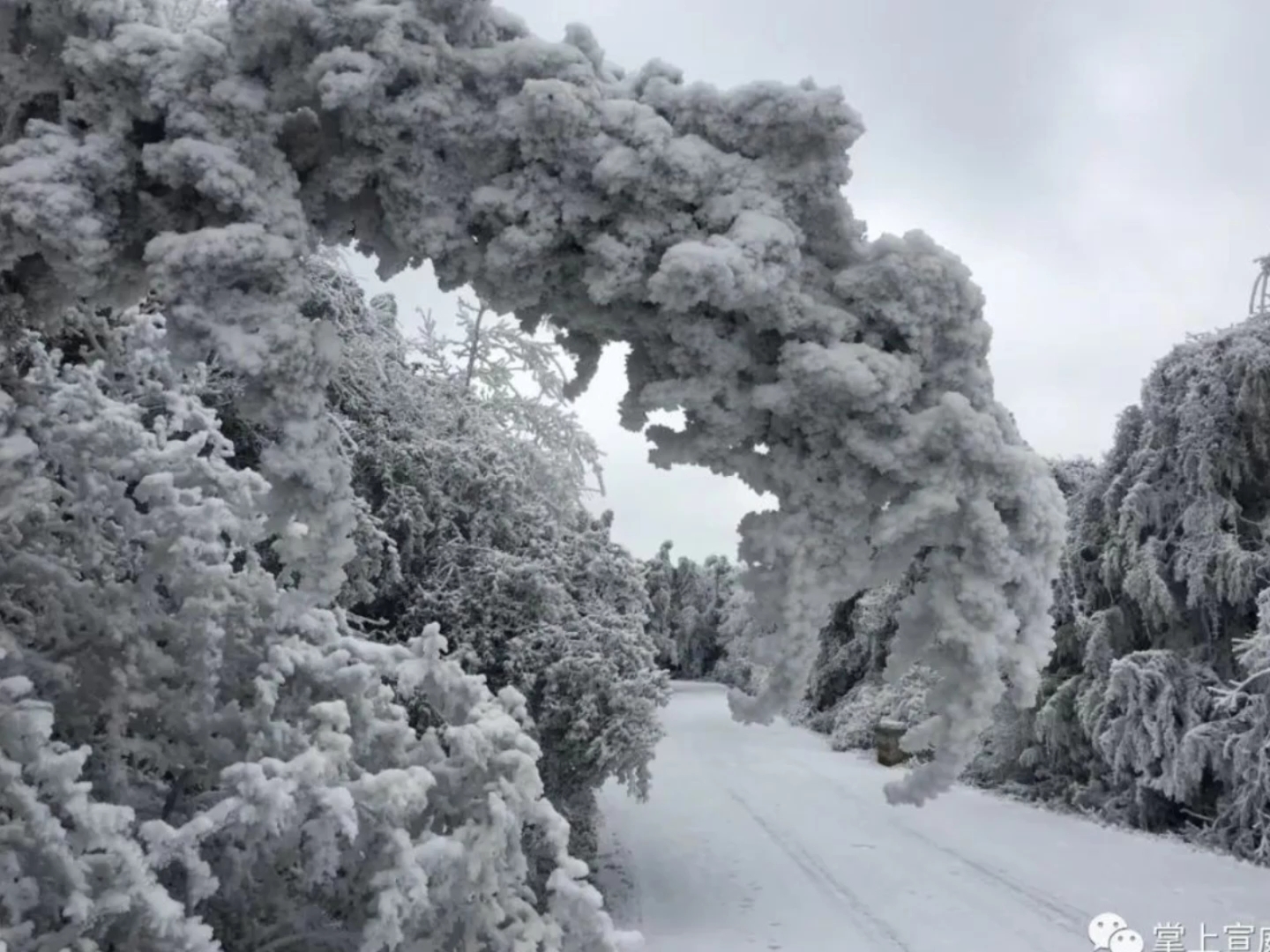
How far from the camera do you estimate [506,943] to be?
2.49 metres

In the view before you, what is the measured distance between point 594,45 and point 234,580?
6.16 feet

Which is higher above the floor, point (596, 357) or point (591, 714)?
point (596, 357)

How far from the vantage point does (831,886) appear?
6828 millimetres

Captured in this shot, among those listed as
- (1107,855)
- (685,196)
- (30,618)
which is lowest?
(1107,855)

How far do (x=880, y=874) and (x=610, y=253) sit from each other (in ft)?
20.9

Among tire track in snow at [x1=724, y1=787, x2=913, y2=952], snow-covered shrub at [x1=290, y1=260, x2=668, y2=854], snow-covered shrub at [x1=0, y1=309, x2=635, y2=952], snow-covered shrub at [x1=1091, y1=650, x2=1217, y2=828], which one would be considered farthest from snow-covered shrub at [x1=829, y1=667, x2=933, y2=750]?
snow-covered shrub at [x1=0, y1=309, x2=635, y2=952]

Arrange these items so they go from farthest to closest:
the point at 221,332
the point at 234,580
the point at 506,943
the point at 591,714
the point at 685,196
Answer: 1. the point at 591,714
2. the point at 234,580
3. the point at 506,943
4. the point at 685,196
5. the point at 221,332

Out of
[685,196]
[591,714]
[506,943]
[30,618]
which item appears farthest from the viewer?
[591,714]

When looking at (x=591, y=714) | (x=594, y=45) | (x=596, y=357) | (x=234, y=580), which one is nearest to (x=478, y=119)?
(x=594, y=45)

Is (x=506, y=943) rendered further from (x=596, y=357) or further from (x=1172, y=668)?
(x=1172, y=668)

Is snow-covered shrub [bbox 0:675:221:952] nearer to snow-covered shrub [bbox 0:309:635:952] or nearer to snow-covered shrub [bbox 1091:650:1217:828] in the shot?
snow-covered shrub [bbox 0:309:635:952]

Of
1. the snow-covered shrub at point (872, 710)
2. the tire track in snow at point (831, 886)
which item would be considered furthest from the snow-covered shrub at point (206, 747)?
the snow-covered shrub at point (872, 710)

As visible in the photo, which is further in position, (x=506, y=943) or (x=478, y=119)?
(x=506, y=943)

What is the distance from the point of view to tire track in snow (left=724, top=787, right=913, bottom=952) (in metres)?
5.79
